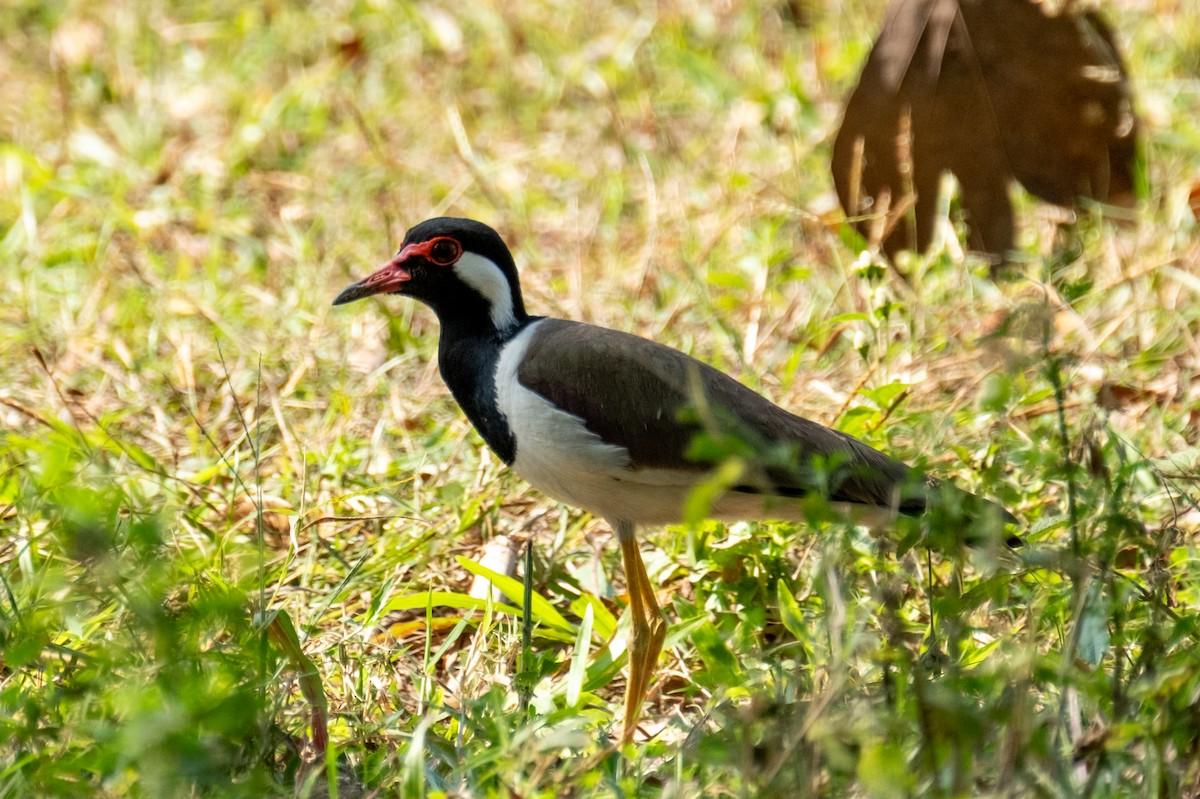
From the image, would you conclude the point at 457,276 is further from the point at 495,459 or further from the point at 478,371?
the point at 495,459

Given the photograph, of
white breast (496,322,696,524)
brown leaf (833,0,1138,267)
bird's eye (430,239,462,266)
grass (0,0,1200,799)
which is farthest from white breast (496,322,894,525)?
brown leaf (833,0,1138,267)

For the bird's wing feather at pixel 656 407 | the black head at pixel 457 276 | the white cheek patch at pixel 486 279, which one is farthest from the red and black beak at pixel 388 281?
the bird's wing feather at pixel 656 407

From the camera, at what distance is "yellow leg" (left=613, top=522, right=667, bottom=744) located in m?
3.42

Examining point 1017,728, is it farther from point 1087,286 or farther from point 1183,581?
point 1087,286

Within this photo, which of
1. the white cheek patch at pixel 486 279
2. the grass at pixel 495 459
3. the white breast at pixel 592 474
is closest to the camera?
the grass at pixel 495 459

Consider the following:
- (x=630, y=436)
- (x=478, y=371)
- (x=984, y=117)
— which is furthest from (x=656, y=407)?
(x=984, y=117)

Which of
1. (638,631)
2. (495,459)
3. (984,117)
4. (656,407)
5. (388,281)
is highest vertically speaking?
(984,117)

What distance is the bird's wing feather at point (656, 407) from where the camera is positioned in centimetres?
344

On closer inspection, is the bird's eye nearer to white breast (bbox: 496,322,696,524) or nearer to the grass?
white breast (bbox: 496,322,696,524)

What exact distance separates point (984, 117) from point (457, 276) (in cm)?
271

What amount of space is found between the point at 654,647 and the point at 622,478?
1.44 feet

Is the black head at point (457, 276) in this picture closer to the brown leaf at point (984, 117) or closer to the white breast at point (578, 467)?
the white breast at point (578, 467)

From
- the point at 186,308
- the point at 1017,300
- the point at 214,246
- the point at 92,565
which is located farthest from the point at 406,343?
the point at 92,565

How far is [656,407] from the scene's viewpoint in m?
3.48
